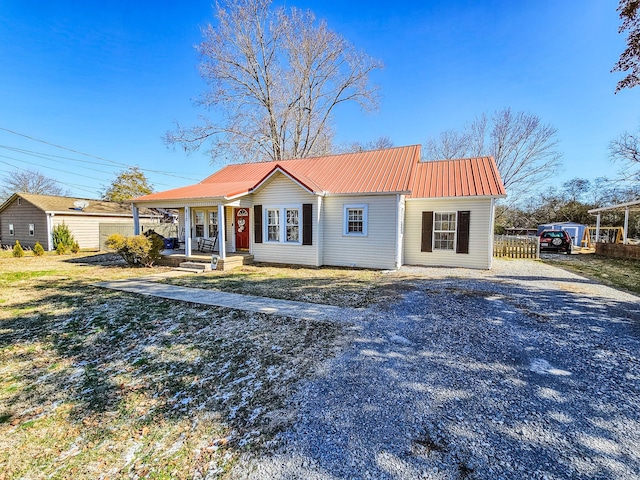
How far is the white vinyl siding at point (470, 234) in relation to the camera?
1089 cm

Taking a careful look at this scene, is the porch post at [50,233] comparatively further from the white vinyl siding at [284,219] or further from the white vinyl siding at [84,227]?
the white vinyl siding at [284,219]

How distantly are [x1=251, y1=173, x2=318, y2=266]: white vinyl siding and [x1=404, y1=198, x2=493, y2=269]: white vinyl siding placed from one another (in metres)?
4.09

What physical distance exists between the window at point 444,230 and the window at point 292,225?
572 centimetres

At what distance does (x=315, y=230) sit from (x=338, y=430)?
910 centimetres

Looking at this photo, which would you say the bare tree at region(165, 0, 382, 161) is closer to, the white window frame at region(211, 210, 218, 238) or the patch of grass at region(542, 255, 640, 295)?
the white window frame at region(211, 210, 218, 238)

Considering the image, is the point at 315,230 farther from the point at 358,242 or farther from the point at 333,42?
the point at 333,42

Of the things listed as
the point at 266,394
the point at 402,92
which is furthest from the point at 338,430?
Result: the point at 402,92

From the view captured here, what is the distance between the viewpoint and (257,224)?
12.4 m

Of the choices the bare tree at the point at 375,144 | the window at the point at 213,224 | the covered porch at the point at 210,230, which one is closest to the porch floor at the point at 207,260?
the covered porch at the point at 210,230

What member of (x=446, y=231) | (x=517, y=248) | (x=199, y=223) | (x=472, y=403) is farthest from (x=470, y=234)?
(x=199, y=223)

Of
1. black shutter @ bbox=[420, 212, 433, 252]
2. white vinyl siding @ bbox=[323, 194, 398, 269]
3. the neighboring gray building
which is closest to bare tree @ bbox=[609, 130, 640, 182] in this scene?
black shutter @ bbox=[420, 212, 433, 252]

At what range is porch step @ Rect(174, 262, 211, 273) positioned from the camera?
11.1m

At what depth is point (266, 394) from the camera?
3131mm

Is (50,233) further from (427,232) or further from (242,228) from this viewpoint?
(427,232)
